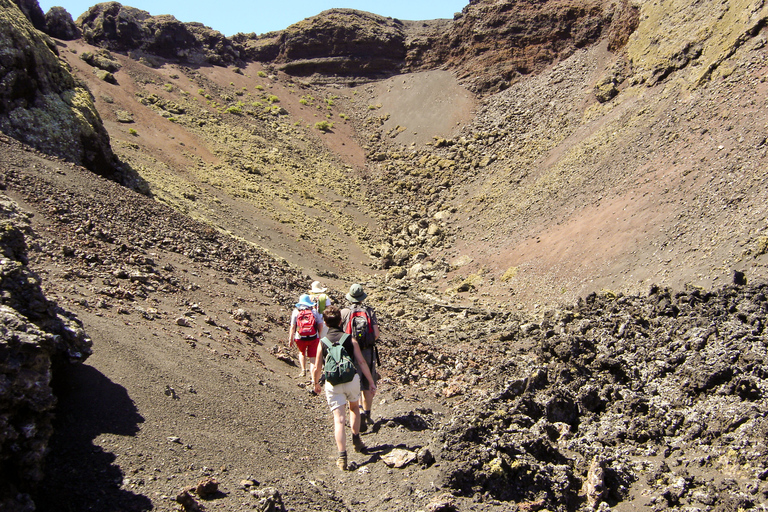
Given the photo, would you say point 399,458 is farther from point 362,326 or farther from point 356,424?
point 362,326

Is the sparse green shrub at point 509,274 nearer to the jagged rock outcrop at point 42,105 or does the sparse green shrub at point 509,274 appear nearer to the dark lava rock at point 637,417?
the dark lava rock at point 637,417

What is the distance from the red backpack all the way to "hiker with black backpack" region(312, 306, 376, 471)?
1.02 m

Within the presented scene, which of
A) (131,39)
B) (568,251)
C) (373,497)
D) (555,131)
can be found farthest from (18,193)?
(131,39)

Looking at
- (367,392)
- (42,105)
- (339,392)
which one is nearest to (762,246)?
(367,392)

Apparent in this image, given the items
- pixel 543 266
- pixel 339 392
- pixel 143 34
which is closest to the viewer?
pixel 339 392

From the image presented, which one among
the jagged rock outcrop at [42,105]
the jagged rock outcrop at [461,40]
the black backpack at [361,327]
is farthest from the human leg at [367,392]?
the jagged rock outcrop at [461,40]

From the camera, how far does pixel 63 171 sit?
12.7 metres

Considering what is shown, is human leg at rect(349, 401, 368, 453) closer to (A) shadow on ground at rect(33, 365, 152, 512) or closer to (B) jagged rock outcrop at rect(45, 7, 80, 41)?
(A) shadow on ground at rect(33, 365, 152, 512)

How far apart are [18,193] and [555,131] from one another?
23659 millimetres

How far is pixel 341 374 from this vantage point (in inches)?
216

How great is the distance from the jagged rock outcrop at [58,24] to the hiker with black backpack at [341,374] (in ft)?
139

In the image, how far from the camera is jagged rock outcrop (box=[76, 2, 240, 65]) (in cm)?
3988

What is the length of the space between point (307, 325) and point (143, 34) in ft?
138

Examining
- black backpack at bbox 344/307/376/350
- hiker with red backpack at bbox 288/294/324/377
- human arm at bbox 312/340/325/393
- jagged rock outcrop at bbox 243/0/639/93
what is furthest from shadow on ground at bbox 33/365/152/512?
jagged rock outcrop at bbox 243/0/639/93
